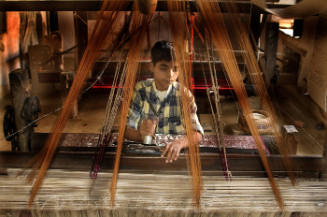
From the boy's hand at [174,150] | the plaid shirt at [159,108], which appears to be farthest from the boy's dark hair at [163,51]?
the boy's hand at [174,150]

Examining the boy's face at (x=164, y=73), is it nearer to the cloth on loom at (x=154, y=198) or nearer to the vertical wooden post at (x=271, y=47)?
the cloth on loom at (x=154, y=198)

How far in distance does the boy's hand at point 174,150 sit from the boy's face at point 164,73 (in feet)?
1.31

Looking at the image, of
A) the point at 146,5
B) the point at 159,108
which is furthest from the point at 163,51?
the point at 146,5

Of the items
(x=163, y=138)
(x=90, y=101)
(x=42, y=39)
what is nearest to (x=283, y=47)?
(x=90, y=101)

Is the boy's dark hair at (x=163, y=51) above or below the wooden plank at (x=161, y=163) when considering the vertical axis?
above

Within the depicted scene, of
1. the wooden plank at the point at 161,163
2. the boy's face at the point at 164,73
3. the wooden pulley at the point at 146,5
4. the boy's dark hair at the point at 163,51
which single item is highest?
the wooden pulley at the point at 146,5

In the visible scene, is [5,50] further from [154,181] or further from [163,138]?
[154,181]

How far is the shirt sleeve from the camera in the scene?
5.85ft

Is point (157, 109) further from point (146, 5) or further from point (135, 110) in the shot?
point (146, 5)

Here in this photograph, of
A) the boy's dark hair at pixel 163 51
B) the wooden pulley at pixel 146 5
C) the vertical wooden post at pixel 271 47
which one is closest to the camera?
the wooden pulley at pixel 146 5

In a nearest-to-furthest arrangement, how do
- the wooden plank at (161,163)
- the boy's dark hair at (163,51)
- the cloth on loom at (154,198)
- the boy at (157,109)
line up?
1. the cloth on loom at (154,198)
2. the wooden plank at (161,163)
3. the boy's dark hair at (163,51)
4. the boy at (157,109)

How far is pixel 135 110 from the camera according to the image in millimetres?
1800

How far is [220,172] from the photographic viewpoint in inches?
50.1

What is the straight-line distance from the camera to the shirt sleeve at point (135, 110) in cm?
178
